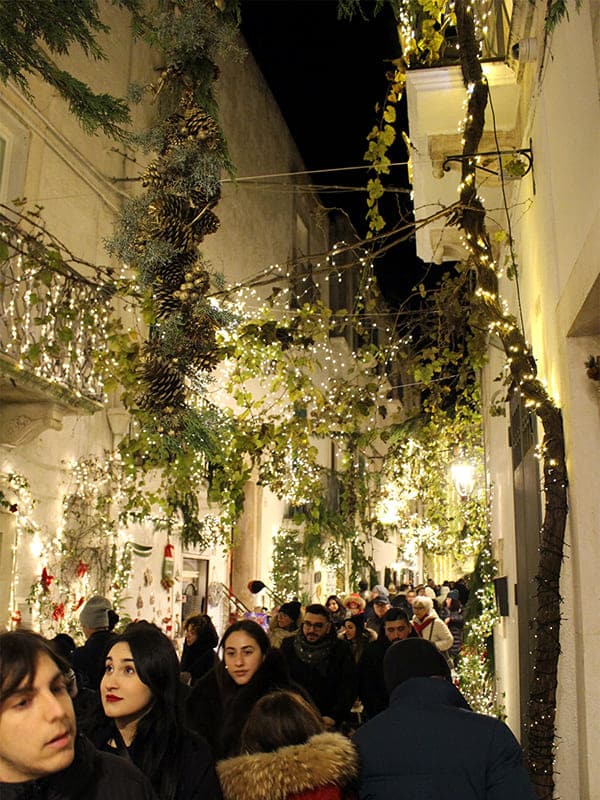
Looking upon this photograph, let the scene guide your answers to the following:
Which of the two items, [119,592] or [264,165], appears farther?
[264,165]

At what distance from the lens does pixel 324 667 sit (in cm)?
682

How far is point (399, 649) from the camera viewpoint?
322 cm

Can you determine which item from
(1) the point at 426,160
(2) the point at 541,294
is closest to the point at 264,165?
(1) the point at 426,160

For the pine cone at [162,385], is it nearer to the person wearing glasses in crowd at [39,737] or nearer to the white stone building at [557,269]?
the person wearing glasses in crowd at [39,737]

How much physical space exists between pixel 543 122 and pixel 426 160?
100 inches

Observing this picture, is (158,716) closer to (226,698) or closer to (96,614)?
(226,698)

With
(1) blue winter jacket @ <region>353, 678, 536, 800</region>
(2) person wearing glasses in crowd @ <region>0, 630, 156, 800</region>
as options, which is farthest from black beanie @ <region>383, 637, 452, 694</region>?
(2) person wearing glasses in crowd @ <region>0, 630, 156, 800</region>

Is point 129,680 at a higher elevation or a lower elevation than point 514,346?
lower

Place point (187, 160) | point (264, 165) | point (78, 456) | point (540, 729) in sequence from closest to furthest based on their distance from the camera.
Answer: point (187, 160) → point (540, 729) → point (78, 456) → point (264, 165)

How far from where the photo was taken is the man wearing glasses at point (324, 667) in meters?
6.69

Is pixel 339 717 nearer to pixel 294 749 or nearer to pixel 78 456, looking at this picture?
pixel 294 749

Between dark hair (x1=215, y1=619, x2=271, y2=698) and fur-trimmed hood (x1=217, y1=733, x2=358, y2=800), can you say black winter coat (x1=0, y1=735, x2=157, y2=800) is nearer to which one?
fur-trimmed hood (x1=217, y1=733, x2=358, y2=800)

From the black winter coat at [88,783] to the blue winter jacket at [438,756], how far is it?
108cm

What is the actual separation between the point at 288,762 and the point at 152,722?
0.55 metres
